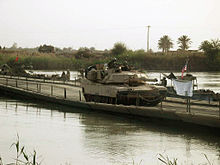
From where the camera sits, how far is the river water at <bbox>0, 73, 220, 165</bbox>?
53.9 feet

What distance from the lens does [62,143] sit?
1898cm

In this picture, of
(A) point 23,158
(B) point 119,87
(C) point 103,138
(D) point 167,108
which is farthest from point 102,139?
(B) point 119,87

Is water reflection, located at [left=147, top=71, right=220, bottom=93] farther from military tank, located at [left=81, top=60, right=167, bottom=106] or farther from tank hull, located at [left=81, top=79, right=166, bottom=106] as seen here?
tank hull, located at [left=81, top=79, right=166, bottom=106]

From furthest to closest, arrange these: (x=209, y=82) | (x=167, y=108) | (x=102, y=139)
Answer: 1. (x=209, y=82)
2. (x=167, y=108)
3. (x=102, y=139)

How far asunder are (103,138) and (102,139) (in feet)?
0.88

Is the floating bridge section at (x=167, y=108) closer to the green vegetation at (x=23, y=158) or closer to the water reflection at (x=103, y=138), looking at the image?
the water reflection at (x=103, y=138)

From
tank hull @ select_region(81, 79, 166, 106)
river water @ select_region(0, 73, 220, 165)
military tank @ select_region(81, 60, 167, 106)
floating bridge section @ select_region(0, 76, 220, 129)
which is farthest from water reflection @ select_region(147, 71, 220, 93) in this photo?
river water @ select_region(0, 73, 220, 165)

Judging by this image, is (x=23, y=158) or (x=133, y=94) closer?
(x=23, y=158)

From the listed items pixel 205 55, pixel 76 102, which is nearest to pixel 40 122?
pixel 76 102

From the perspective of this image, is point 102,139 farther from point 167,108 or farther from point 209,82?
point 209,82

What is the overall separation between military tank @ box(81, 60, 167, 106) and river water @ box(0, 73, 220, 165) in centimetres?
106

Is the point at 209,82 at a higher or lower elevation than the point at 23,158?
higher

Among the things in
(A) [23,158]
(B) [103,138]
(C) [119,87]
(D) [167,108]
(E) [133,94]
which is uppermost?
(C) [119,87]

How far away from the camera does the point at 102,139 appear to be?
19.5 meters
